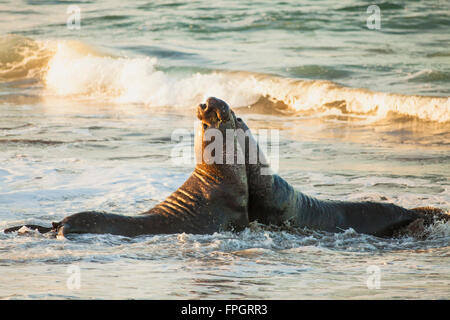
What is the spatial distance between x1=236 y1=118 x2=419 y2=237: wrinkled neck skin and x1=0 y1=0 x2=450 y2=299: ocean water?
0.52 feet

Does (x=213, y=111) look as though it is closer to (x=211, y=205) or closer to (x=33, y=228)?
(x=211, y=205)

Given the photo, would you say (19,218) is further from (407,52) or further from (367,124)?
(407,52)

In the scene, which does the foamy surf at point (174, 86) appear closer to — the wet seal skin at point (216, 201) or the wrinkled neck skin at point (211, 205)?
the wet seal skin at point (216, 201)

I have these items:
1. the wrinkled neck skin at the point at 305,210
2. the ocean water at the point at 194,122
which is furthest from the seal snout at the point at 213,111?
the ocean water at the point at 194,122

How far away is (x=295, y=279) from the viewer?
5.83 metres

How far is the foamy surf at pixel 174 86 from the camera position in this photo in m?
15.9

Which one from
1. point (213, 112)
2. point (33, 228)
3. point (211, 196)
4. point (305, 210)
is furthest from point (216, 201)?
point (33, 228)

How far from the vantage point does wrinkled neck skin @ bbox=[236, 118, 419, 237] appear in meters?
7.24

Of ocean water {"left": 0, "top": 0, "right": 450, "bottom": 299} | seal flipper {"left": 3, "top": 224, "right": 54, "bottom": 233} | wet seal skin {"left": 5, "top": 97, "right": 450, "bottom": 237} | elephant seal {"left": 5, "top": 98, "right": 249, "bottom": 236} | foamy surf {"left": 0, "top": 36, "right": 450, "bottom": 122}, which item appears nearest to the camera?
ocean water {"left": 0, "top": 0, "right": 450, "bottom": 299}

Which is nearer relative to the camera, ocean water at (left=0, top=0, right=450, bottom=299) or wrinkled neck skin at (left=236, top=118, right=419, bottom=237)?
ocean water at (left=0, top=0, right=450, bottom=299)

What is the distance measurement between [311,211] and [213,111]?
1410mm

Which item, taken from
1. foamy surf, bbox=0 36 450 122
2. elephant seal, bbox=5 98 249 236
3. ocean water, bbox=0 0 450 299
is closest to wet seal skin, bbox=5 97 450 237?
elephant seal, bbox=5 98 249 236

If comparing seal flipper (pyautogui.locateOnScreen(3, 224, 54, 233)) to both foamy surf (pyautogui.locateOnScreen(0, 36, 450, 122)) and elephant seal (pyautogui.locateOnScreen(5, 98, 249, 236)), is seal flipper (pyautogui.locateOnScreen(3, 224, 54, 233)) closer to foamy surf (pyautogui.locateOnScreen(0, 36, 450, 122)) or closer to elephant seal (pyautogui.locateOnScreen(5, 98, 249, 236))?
elephant seal (pyautogui.locateOnScreen(5, 98, 249, 236))
